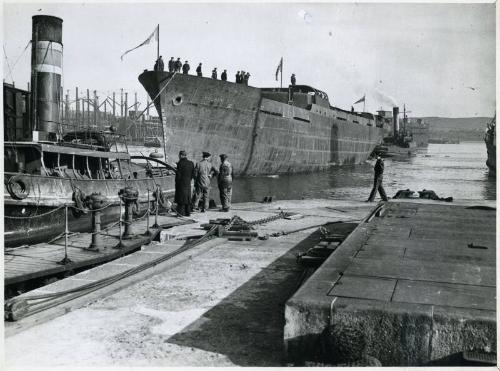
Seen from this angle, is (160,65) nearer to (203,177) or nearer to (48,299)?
(203,177)

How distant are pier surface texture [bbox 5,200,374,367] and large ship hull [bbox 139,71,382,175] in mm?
19104

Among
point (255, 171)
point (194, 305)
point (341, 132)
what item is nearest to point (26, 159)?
point (194, 305)

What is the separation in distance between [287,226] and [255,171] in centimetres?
2103

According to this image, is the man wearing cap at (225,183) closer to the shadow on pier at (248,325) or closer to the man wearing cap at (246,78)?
the shadow on pier at (248,325)

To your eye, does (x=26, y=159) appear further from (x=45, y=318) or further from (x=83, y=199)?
(x=45, y=318)

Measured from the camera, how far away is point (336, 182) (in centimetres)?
3150

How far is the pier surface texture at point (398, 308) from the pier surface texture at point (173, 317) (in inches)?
20.0

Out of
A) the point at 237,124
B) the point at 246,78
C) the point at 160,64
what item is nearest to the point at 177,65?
the point at 160,64

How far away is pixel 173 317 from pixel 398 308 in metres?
2.08

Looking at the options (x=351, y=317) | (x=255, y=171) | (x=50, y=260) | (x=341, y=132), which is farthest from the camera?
(x=341, y=132)

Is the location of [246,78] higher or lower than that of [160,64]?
higher

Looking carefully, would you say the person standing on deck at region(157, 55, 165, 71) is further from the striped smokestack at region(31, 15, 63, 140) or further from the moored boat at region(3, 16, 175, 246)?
the striped smokestack at region(31, 15, 63, 140)

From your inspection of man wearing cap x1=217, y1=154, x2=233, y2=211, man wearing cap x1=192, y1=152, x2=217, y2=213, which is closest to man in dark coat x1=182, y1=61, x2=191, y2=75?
man wearing cap x1=192, y1=152, x2=217, y2=213

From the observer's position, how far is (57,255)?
294 inches
